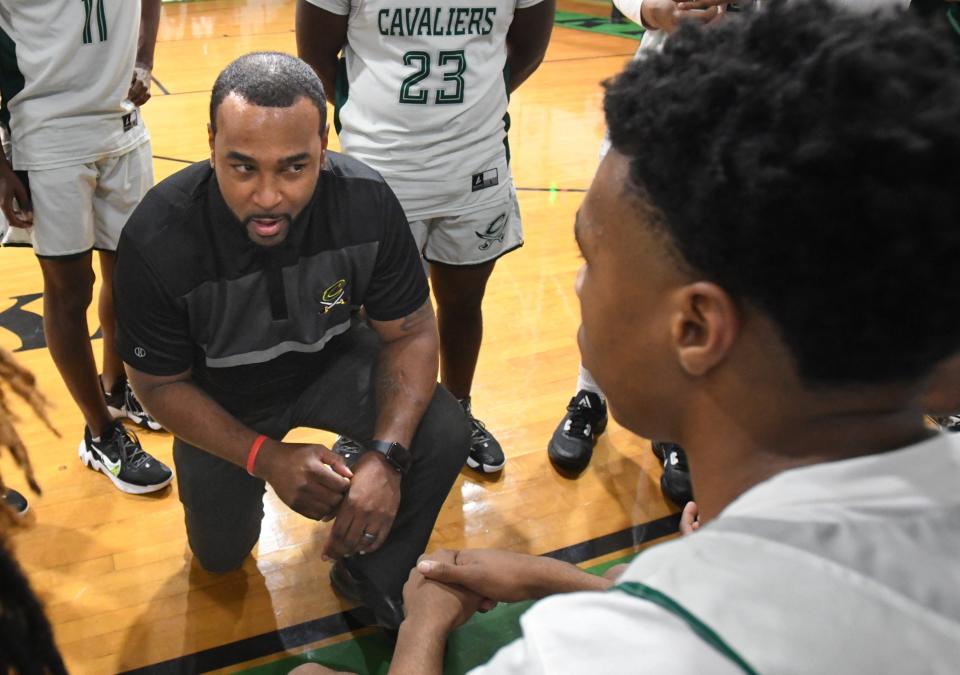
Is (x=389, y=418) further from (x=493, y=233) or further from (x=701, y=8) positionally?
(x=701, y=8)

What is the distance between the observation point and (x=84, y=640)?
219 cm

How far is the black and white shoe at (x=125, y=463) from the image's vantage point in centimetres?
269

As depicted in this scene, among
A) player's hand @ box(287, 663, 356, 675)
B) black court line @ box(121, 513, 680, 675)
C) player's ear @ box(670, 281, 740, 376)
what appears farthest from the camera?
black court line @ box(121, 513, 680, 675)

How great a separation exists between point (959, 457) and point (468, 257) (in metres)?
1.91

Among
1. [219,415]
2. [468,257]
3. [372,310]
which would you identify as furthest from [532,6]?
[219,415]

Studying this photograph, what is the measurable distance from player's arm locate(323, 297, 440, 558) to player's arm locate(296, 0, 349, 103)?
2.83 ft

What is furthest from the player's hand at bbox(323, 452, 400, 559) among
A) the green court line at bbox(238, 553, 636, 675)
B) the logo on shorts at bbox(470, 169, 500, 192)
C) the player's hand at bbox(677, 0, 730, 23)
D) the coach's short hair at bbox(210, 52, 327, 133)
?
the player's hand at bbox(677, 0, 730, 23)

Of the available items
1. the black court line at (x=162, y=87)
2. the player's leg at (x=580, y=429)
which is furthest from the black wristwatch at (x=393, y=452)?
the black court line at (x=162, y=87)

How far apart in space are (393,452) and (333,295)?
421 mm

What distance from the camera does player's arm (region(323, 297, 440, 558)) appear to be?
2021 millimetres

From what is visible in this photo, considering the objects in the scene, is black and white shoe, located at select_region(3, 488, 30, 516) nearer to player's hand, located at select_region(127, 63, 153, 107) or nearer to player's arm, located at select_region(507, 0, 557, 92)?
player's hand, located at select_region(127, 63, 153, 107)

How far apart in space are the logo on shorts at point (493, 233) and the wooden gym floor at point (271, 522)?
2.38 ft

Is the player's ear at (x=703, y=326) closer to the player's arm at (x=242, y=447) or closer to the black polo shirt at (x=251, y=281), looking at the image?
the player's arm at (x=242, y=447)

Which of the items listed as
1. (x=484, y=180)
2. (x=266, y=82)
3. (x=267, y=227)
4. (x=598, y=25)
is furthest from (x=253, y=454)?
(x=598, y=25)
